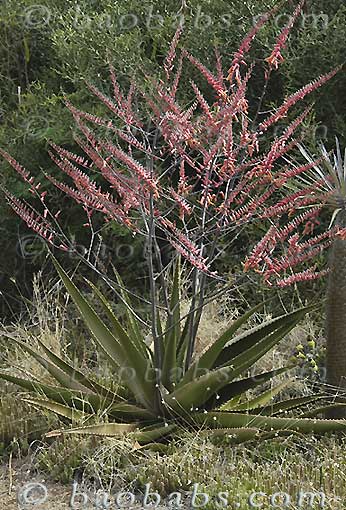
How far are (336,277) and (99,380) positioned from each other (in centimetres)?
146

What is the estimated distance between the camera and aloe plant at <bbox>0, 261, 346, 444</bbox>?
414 centimetres

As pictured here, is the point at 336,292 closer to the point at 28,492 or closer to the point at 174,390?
the point at 174,390

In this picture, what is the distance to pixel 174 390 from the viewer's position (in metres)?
4.31

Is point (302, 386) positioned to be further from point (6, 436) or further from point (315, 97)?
point (315, 97)

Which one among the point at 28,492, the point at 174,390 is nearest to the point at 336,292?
Answer: the point at 174,390

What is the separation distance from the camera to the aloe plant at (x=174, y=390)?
4137 millimetres

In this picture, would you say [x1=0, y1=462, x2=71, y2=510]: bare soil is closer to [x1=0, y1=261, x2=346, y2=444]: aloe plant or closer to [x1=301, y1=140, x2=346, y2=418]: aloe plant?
[x1=0, y1=261, x2=346, y2=444]: aloe plant

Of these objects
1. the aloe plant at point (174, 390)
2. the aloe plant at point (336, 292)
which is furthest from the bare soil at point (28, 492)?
the aloe plant at point (336, 292)

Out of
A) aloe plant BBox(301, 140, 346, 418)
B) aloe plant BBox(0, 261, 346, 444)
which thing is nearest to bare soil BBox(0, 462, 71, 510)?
aloe plant BBox(0, 261, 346, 444)

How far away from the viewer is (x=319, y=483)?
382cm

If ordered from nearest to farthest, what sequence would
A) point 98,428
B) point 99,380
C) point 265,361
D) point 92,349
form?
point 98,428 → point 99,380 → point 265,361 → point 92,349

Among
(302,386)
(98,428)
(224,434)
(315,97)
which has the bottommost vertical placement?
(302,386)

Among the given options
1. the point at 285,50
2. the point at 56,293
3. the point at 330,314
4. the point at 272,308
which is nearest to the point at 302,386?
the point at 330,314

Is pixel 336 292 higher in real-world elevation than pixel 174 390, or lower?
higher
